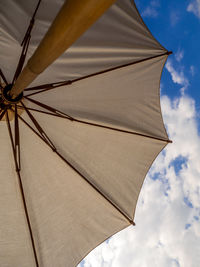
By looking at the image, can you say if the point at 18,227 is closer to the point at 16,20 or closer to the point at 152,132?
the point at 152,132

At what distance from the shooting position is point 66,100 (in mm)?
3611

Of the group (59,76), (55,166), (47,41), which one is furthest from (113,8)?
(55,166)

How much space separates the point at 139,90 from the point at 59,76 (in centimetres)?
121

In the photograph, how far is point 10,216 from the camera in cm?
343

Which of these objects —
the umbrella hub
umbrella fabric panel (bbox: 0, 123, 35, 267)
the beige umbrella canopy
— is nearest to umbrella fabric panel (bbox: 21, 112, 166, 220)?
the beige umbrella canopy

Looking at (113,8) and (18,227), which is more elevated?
(113,8)

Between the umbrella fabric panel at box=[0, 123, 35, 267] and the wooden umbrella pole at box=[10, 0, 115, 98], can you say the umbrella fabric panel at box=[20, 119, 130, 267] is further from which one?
the wooden umbrella pole at box=[10, 0, 115, 98]

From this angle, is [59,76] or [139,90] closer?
[59,76]

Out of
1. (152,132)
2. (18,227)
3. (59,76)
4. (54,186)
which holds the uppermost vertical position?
(59,76)

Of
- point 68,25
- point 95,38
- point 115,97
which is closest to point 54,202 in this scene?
point 115,97

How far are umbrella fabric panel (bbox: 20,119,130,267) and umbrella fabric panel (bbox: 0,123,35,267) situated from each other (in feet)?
0.44

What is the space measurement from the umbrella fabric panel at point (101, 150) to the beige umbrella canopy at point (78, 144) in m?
0.01

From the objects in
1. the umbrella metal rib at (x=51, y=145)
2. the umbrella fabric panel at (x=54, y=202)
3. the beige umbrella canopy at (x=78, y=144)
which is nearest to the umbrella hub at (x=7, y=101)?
the beige umbrella canopy at (x=78, y=144)

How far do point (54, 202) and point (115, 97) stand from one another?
1.80 metres
